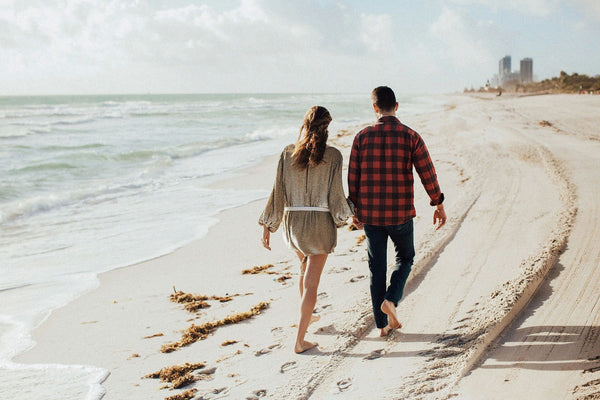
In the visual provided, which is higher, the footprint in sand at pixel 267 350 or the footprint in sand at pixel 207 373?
the footprint in sand at pixel 267 350

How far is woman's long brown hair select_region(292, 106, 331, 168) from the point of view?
3180 mm

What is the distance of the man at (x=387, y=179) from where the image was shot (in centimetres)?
329

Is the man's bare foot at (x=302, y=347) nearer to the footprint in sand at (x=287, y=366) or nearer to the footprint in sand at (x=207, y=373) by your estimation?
the footprint in sand at (x=287, y=366)

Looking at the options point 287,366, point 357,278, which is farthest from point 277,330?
point 357,278

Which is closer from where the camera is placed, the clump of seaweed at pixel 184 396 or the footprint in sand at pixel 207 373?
the clump of seaweed at pixel 184 396

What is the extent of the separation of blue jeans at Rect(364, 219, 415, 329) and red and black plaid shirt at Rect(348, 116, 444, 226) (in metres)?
0.08

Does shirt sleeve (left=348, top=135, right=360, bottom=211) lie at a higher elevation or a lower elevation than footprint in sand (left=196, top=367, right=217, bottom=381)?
higher

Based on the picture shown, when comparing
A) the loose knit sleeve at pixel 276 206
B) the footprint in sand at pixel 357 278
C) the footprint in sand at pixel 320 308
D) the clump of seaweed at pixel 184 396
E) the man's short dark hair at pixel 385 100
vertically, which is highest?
the man's short dark hair at pixel 385 100

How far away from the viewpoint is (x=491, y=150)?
11523mm

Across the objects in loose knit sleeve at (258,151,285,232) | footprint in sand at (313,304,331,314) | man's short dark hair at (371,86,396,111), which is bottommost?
footprint in sand at (313,304,331,314)

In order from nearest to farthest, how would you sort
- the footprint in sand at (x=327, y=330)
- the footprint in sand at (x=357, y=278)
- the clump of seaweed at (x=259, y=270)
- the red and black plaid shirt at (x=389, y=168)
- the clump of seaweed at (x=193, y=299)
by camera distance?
the red and black plaid shirt at (x=389, y=168) < the footprint in sand at (x=327, y=330) < the clump of seaweed at (x=193, y=299) < the footprint in sand at (x=357, y=278) < the clump of seaweed at (x=259, y=270)

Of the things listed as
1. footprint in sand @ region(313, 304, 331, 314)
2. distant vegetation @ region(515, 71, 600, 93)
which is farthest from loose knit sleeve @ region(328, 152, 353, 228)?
distant vegetation @ region(515, 71, 600, 93)

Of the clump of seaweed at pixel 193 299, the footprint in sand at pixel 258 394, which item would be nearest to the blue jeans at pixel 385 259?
the footprint in sand at pixel 258 394

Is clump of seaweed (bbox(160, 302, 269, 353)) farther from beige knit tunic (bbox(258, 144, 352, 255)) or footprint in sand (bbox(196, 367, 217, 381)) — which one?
beige knit tunic (bbox(258, 144, 352, 255))
